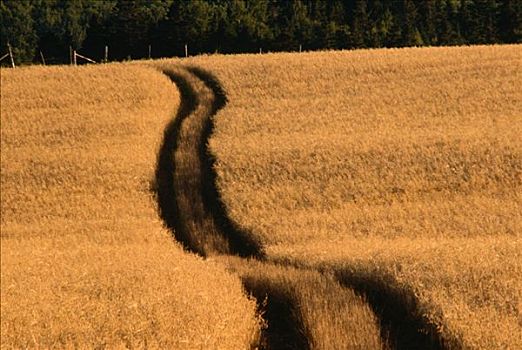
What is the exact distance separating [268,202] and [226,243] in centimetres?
389

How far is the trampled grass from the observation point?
14.3m

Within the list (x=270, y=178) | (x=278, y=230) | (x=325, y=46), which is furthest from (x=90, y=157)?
(x=325, y=46)

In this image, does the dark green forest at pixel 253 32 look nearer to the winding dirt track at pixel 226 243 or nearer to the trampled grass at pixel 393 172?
the trampled grass at pixel 393 172

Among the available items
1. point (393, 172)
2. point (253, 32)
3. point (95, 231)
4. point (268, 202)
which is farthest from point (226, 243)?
point (253, 32)

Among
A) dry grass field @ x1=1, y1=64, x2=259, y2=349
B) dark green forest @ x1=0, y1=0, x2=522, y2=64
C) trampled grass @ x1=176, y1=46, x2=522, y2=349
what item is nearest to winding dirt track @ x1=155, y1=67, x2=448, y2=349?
trampled grass @ x1=176, y1=46, x2=522, y2=349

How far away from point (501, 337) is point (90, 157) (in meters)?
30.5

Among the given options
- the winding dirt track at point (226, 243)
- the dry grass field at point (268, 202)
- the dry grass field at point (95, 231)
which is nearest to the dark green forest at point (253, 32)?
the dry grass field at point (268, 202)

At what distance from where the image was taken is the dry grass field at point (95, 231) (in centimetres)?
1206

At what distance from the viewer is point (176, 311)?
12.9 meters

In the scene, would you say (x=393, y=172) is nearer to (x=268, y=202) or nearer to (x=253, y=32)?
(x=268, y=202)

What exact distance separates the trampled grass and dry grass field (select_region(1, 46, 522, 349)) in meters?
0.09

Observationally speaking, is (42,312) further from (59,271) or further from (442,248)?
(442,248)

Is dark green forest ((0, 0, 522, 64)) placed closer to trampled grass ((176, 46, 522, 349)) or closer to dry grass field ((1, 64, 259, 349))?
dry grass field ((1, 64, 259, 349))

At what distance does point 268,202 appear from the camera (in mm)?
30484
